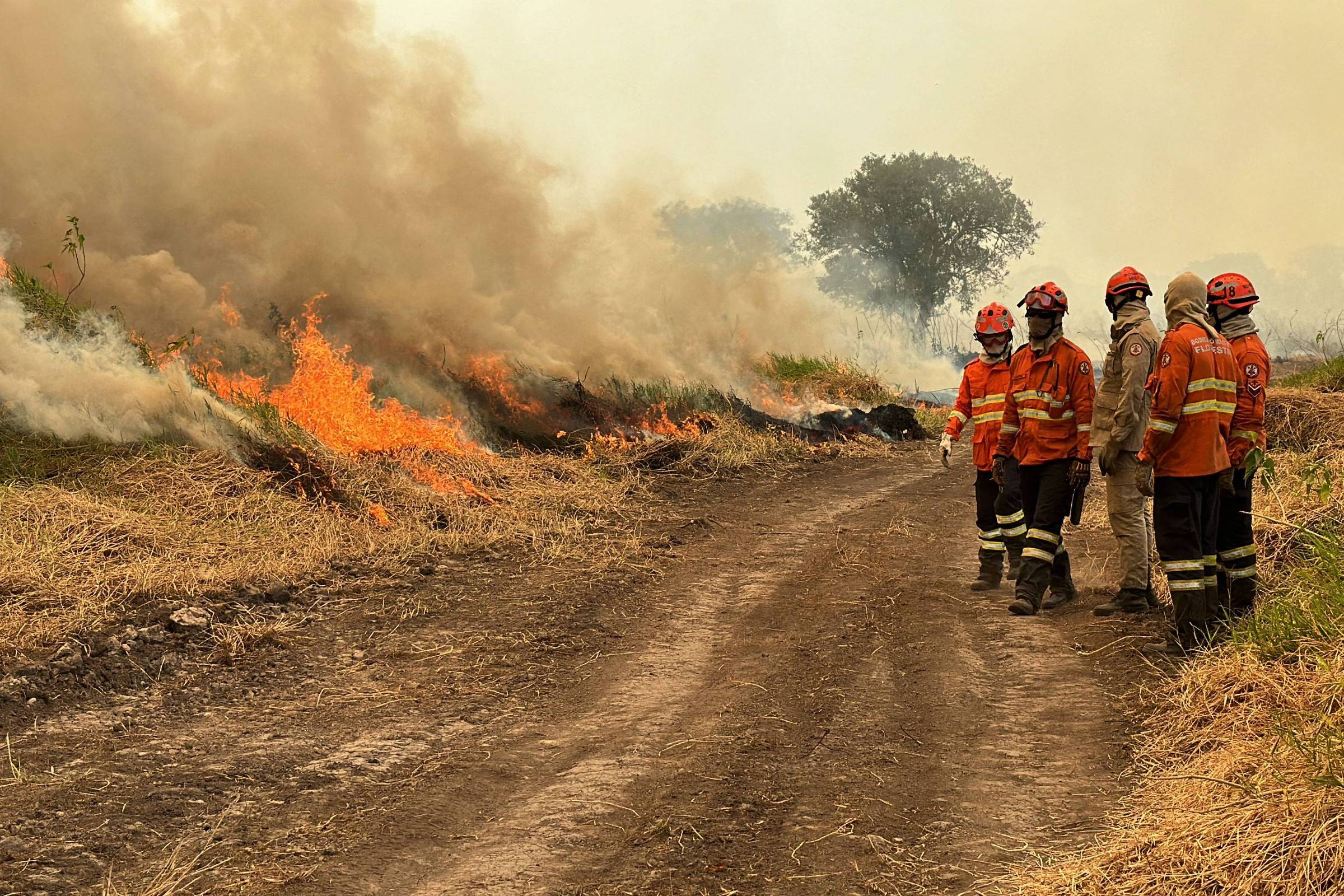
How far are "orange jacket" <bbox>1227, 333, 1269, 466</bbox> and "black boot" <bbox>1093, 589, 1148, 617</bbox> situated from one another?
1.13 metres

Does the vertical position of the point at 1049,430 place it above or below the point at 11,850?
above

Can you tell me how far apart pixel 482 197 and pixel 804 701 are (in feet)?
38.3

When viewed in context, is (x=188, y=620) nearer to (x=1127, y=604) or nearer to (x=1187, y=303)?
(x=1127, y=604)

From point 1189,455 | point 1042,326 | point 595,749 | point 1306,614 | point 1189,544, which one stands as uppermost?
point 1042,326

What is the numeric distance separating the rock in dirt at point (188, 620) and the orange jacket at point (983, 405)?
5.37 meters

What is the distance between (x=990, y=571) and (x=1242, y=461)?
85.6 inches

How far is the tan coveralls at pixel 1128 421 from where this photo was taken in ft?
20.9

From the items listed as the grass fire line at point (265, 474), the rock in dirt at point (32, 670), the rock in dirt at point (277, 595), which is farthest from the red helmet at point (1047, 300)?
the rock in dirt at point (32, 670)

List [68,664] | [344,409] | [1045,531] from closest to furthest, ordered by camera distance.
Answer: [68,664] → [1045,531] → [344,409]

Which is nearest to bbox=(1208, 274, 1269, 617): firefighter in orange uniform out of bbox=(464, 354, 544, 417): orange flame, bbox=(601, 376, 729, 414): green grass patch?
bbox=(464, 354, 544, 417): orange flame

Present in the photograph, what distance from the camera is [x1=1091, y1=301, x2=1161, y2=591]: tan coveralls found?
636 centimetres

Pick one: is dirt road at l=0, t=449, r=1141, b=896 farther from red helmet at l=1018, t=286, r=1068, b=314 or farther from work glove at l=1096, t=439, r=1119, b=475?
red helmet at l=1018, t=286, r=1068, b=314

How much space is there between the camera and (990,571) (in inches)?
306

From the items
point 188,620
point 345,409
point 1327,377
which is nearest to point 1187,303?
point 188,620
